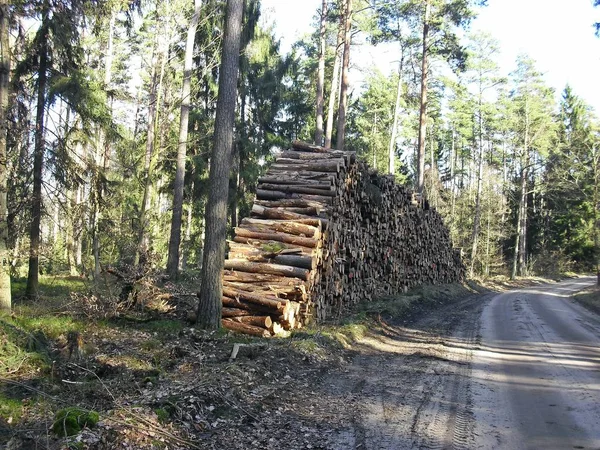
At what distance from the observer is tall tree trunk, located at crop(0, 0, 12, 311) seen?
29.9ft

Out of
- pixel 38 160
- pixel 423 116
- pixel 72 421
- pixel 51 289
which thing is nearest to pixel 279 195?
pixel 38 160

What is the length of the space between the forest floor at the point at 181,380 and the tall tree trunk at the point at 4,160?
21.5 inches

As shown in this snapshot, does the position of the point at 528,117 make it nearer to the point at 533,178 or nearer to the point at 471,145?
the point at 471,145

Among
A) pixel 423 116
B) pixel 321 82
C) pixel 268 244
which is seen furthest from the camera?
pixel 423 116

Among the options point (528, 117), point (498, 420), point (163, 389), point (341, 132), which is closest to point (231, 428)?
point (163, 389)

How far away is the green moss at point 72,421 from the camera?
4.10m

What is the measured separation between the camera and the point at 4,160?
911 centimetres

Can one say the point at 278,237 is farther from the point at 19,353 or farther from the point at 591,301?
the point at 591,301

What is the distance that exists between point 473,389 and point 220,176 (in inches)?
218

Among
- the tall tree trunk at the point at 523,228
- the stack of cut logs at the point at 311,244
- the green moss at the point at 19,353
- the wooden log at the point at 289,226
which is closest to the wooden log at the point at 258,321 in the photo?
the stack of cut logs at the point at 311,244

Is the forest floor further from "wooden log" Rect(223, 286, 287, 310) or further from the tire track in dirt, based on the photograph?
"wooden log" Rect(223, 286, 287, 310)

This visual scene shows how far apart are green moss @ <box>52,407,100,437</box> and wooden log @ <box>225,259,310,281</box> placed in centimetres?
587

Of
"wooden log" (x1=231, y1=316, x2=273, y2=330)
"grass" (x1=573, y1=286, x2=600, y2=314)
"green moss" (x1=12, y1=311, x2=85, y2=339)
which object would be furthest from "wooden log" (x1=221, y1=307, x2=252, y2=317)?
"grass" (x1=573, y1=286, x2=600, y2=314)

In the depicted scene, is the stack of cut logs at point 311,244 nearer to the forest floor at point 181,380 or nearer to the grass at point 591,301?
the forest floor at point 181,380
